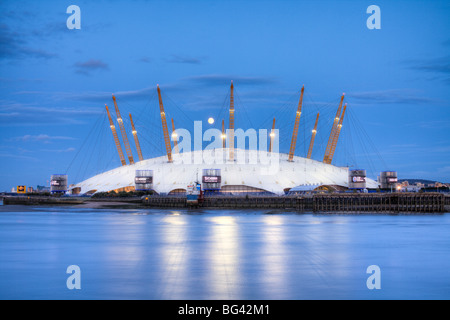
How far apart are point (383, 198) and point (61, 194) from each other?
92829 mm

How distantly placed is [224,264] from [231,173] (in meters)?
105

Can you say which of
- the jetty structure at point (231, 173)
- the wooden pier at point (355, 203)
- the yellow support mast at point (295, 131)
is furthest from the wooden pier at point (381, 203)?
the yellow support mast at point (295, 131)

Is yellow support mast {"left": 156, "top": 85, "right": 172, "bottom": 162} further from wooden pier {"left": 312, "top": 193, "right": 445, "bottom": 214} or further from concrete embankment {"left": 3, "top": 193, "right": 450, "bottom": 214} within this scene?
wooden pier {"left": 312, "top": 193, "right": 445, "bottom": 214}

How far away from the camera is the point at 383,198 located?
106 metres

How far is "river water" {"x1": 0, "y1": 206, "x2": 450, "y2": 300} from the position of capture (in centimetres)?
2359

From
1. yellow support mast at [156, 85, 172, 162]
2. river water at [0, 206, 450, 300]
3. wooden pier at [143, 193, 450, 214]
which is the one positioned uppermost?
yellow support mast at [156, 85, 172, 162]

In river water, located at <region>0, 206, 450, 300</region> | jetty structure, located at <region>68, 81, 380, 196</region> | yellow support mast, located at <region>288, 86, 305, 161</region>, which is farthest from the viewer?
yellow support mast, located at <region>288, 86, 305, 161</region>

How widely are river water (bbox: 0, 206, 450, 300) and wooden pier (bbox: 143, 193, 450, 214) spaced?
1942 inches

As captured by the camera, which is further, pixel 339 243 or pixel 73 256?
pixel 339 243

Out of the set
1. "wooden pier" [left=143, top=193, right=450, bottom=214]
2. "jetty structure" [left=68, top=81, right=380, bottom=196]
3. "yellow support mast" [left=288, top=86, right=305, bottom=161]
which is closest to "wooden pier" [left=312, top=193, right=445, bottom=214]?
"wooden pier" [left=143, top=193, right=450, bottom=214]

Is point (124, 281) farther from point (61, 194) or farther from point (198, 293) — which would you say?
point (61, 194)

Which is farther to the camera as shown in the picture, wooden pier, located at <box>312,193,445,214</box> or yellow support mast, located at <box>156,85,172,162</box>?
yellow support mast, located at <box>156,85,172,162</box>

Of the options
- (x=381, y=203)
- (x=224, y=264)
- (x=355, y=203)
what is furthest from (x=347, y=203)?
(x=224, y=264)

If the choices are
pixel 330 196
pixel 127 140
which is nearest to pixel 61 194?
pixel 127 140
